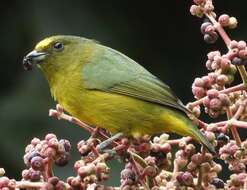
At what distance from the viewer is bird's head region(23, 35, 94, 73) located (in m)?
3.47

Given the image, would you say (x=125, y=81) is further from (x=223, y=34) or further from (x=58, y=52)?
(x=223, y=34)

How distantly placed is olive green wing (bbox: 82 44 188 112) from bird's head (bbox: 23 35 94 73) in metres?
0.11

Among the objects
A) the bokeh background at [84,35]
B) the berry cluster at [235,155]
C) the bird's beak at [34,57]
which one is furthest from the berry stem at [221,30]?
the bokeh background at [84,35]

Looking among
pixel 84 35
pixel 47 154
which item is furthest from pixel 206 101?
pixel 84 35

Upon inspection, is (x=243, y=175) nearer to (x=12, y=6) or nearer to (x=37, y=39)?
(x=37, y=39)

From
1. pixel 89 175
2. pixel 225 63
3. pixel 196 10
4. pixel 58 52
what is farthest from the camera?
pixel 58 52

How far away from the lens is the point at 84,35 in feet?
16.3

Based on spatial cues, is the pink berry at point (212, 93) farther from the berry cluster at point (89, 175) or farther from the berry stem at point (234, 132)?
the berry cluster at point (89, 175)

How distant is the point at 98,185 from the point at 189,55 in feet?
9.37

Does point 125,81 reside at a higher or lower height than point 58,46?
lower

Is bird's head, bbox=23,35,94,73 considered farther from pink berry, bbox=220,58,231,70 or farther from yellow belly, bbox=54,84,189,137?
pink berry, bbox=220,58,231,70

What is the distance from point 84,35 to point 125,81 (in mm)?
1666

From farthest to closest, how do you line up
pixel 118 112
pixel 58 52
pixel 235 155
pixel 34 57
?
pixel 58 52 → pixel 34 57 → pixel 118 112 → pixel 235 155

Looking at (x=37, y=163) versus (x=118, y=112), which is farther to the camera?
(x=118, y=112)
